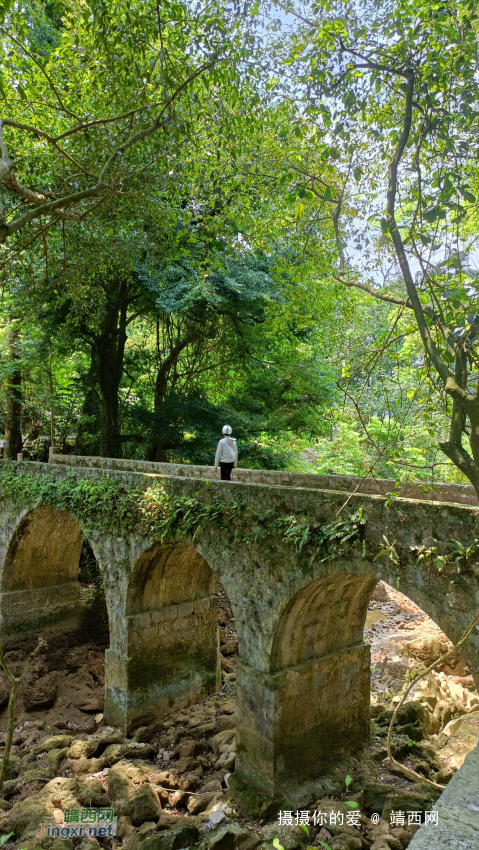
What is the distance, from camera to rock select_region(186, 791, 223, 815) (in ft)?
21.8

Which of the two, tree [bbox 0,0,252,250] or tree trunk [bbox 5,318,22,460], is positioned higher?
tree [bbox 0,0,252,250]

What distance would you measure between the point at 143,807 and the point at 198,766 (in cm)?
108

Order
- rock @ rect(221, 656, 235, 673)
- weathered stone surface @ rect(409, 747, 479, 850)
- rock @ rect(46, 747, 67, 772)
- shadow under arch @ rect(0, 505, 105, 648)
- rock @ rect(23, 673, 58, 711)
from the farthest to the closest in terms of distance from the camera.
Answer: shadow under arch @ rect(0, 505, 105, 648) < rock @ rect(221, 656, 235, 673) < rock @ rect(23, 673, 58, 711) < rock @ rect(46, 747, 67, 772) < weathered stone surface @ rect(409, 747, 479, 850)

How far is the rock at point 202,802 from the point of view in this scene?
664cm

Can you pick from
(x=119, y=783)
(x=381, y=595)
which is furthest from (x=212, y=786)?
(x=381, y=595)

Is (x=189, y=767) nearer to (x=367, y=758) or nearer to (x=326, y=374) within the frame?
(x=367, y=758)

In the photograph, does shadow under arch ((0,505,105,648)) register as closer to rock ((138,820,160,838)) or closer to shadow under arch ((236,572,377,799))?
rock ((138,820,160,838))

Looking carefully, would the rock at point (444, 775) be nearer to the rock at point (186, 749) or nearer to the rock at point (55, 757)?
the rock at point (186, 749)

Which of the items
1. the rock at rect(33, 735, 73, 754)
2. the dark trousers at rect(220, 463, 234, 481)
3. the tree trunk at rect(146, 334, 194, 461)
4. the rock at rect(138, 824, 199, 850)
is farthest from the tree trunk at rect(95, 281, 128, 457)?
the rock at rect(138, 824, 199, 850)

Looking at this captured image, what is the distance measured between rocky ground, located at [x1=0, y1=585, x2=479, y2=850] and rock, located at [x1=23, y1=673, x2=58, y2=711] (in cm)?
2

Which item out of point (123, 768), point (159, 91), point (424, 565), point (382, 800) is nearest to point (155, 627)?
point (123, 768)

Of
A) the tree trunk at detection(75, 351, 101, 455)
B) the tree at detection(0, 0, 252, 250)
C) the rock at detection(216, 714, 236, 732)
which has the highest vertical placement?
the tree at detection(0, 0, 252, 250)

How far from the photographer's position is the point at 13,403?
16.7m

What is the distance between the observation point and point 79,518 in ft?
31.7
